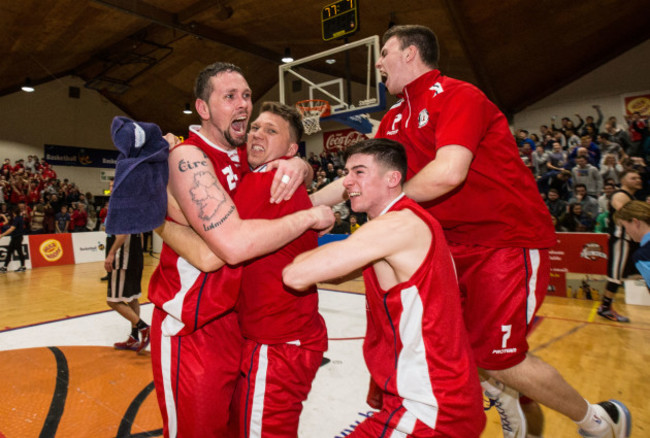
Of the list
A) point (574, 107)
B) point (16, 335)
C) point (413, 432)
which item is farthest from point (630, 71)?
point (16, 335)

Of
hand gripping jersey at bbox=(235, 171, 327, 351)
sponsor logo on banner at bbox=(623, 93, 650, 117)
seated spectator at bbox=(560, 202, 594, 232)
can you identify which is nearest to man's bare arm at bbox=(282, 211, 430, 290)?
hand gripping jersey at bbox=(235, 171, 327, 351)

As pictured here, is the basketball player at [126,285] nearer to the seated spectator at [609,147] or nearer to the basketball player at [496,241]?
the basketball player at [496,241]

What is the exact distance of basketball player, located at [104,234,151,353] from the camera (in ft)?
16.6

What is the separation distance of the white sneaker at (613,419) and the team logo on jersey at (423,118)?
1987 millimetres

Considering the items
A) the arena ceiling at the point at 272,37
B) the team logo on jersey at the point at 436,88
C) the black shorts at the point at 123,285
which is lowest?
the black shorts at the point at 123,285

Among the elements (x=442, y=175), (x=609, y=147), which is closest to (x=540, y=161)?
(x=609, y=147)

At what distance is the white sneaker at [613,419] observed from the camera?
237 centimetres

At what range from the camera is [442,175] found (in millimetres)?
1798

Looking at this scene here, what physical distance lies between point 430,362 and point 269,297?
81 centimetres

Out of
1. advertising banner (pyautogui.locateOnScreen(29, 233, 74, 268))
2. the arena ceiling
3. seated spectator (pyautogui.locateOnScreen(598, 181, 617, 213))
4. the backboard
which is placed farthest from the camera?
advertising banner (pyautogui.locateOnScreen(29, 233, 74, 268))

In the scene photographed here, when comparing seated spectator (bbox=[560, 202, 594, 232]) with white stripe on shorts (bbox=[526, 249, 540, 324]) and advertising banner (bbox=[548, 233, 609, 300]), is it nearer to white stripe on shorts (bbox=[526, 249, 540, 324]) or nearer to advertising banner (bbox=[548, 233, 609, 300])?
advertising banner (bbox=[548, 233, 609, 300])

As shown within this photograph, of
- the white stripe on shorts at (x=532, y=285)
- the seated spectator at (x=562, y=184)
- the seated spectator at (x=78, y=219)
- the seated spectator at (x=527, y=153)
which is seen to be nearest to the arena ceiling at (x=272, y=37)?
the seated spectator at (x=527, y=153)

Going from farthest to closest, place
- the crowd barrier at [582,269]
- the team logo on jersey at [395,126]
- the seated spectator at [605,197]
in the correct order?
the seated spectator at [605,197] < the crowd barrier at [582,269] < the team logo on jersey at [395,126]

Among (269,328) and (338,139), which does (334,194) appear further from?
(338,139)
